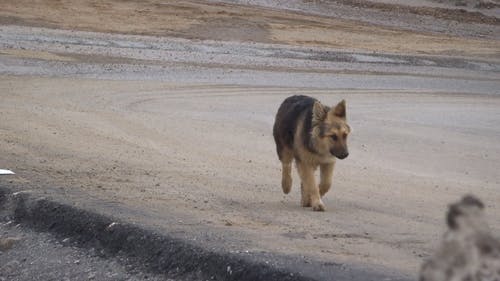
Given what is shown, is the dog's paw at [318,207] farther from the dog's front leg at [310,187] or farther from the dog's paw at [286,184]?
the dog's paw at [286,184]

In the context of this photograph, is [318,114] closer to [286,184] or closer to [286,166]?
[286,166]

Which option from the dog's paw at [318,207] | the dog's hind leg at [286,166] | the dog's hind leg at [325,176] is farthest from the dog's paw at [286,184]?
the dog's paw at [318,207]

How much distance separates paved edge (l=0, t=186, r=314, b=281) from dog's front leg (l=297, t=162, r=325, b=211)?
1894mm

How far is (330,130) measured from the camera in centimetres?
872

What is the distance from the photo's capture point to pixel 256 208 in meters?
9.10

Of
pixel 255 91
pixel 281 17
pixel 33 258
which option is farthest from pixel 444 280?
pixel 281 17

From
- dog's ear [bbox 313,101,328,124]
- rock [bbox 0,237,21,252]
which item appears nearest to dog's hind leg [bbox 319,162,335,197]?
dog's ear [bbox 313,101,328,124]

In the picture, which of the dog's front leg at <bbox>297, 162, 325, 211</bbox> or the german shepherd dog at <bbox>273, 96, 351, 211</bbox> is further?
the dog's front leg at <bbox>297, 162, 325, 211</bbox>

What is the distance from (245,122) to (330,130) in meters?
9.51

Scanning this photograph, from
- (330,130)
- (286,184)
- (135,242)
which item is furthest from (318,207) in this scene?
(135,242)

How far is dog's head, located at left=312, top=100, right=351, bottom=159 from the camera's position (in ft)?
28.6

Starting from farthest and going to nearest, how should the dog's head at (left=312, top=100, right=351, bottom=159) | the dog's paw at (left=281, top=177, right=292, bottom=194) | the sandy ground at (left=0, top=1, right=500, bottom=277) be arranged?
the dog's paw at (left=281, top=177, right=292, bottom=194) < the dog's head at (left=312, top=100, right=351, bottom=159) < the sandy ground at (left=0, top=1, right=500, bottom=277)

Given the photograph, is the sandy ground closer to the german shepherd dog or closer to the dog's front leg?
the dog's front leg

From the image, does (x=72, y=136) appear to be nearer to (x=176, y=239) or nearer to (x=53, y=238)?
(x=53, y=238)
